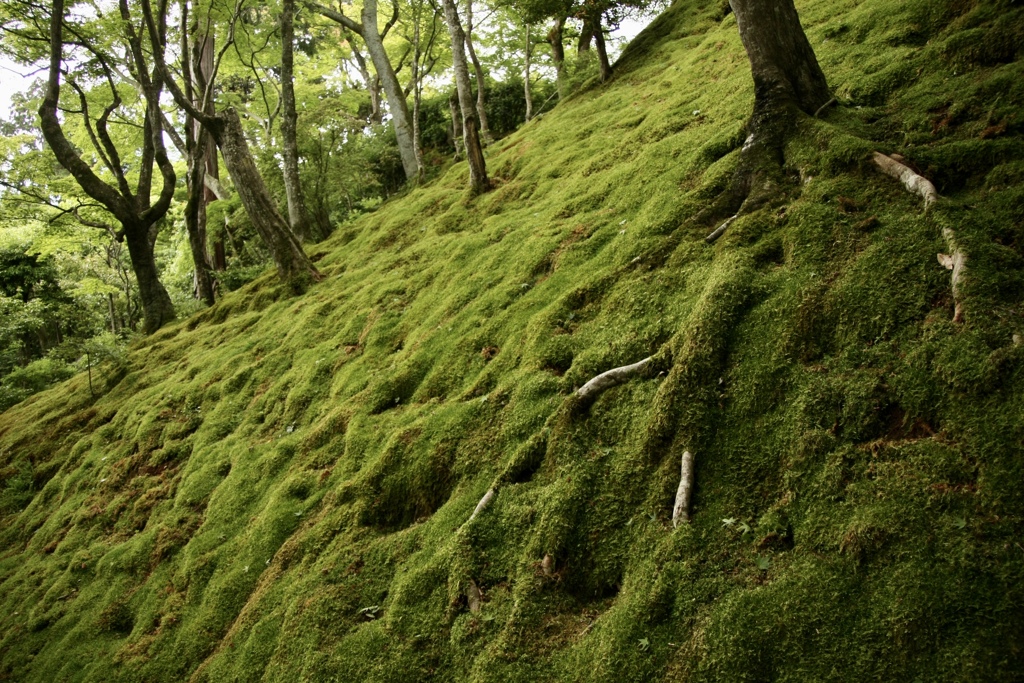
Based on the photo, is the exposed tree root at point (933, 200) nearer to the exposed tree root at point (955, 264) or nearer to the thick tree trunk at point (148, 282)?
the exposed tree root at point (955, 264)

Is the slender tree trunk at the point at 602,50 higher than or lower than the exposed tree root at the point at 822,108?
higher

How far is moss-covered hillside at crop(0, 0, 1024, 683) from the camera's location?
10.1ft

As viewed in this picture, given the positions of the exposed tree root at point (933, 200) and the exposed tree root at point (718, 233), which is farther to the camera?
the exposed tree root at point (718, 233)

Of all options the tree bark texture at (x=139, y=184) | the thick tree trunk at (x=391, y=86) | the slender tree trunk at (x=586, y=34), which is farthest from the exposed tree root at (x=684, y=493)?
the tree bark texture at (x=139, y=184)

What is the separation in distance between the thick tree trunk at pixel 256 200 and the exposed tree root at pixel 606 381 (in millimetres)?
10267

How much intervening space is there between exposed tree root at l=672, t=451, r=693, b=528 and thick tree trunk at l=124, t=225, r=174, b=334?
56.0ft

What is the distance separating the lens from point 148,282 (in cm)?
1691

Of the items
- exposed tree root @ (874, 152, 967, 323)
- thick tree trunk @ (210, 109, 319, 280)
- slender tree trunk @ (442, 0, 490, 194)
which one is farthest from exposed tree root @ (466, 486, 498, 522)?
thick tree trunk @ (210, 109, 319, 280)

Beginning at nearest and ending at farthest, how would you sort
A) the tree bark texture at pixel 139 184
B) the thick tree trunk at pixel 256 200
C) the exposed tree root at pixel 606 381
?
the exposed tree root at pixel 606 381
the thick tree trunk at pixel 256 200
the tree bark texture at pixel 139 184

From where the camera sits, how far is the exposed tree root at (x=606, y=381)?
16.3ft

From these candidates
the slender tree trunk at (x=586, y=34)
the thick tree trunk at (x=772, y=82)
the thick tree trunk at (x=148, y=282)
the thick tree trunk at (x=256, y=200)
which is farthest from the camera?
the thick tree trunk at (x=148, y=282)

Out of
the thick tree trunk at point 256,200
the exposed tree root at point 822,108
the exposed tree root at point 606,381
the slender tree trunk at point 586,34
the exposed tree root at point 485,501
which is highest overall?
the slender tree trunk at point 586,34

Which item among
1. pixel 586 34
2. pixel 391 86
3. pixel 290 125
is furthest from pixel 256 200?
pixel 586 34

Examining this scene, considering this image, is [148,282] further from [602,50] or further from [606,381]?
[606,381]
